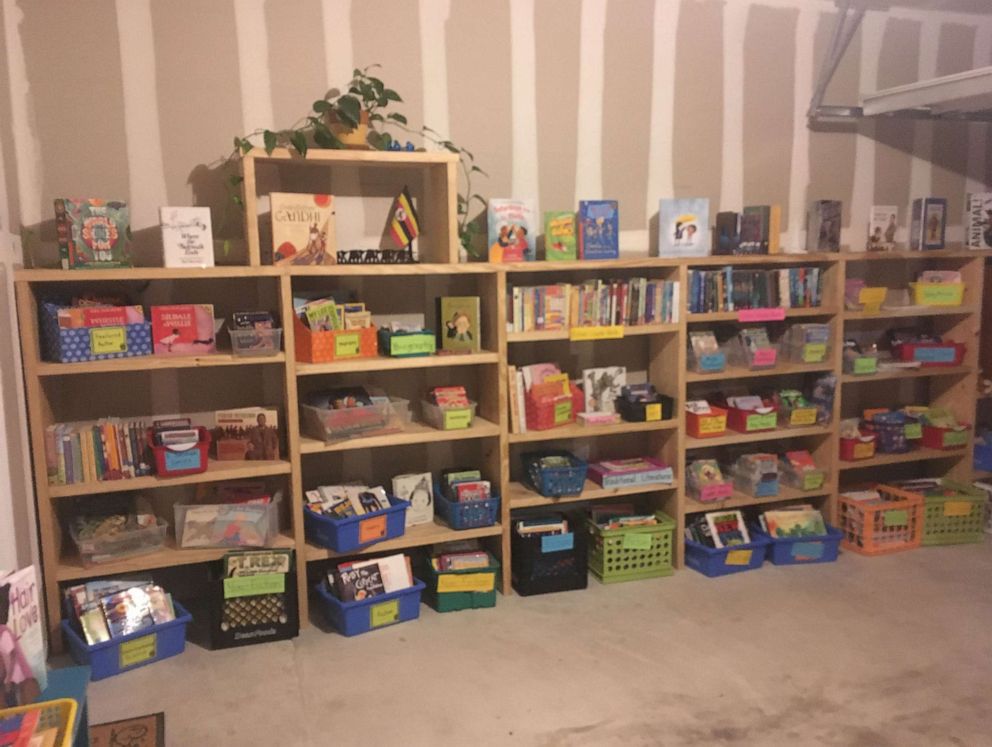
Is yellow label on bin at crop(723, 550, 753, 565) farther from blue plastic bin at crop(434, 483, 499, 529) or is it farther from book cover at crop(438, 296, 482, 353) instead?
book cover at crop(438, 296, 482, 353)

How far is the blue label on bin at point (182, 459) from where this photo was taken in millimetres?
2822

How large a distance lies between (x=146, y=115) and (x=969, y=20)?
12.8ft

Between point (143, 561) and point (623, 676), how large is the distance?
65.9 inches

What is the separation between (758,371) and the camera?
358cm

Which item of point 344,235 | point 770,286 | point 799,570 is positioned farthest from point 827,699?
point 344,235

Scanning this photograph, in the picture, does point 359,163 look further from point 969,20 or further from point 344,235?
point 969,20

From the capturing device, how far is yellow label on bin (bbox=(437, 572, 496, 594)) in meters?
3.10

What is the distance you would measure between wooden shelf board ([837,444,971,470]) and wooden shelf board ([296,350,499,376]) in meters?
1.80

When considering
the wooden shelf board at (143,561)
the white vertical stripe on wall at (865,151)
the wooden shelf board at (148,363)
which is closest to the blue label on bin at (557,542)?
the wooden shelf board at (143,561)

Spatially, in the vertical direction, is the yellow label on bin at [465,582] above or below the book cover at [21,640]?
below

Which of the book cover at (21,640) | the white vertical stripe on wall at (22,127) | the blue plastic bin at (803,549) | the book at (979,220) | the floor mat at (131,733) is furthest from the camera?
the book at (979,220)

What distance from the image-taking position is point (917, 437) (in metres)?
3.90

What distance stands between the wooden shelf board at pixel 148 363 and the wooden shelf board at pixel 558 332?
0.89 meters

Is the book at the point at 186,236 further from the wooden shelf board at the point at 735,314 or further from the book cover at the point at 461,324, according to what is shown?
the wooden shelf board at the point at 735,314
